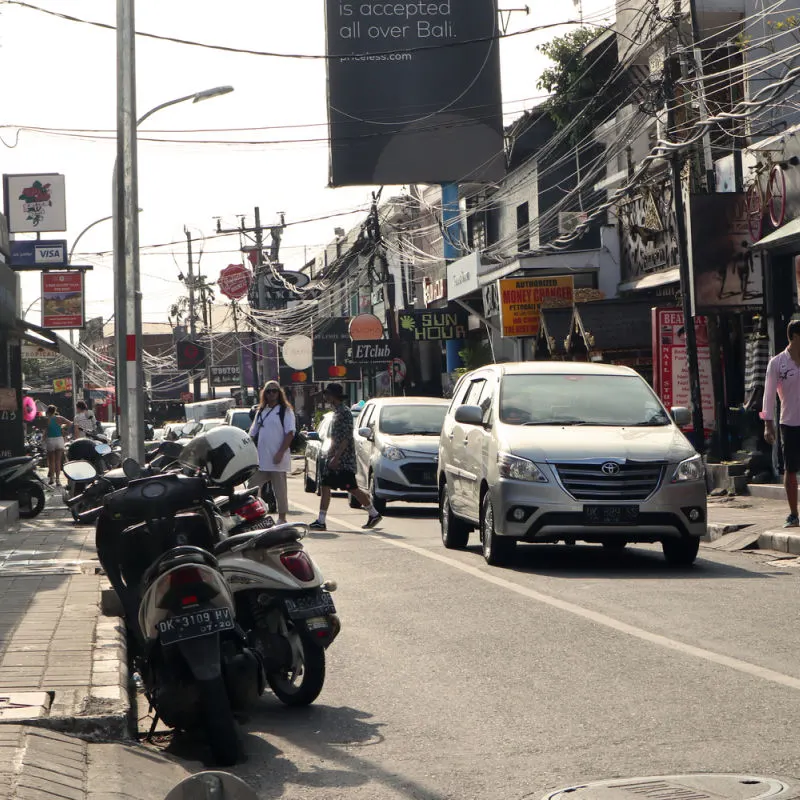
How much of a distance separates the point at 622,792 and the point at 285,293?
5998cm

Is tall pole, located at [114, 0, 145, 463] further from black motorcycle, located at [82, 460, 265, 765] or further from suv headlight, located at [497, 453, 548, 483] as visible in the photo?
black motorcycle, located at [82, 460, 265, 765]

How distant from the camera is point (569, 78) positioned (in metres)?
32.9

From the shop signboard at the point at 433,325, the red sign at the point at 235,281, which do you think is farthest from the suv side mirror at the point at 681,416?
the red sign at the point at 235,281

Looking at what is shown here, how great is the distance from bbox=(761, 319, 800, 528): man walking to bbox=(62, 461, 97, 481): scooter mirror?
8357mm

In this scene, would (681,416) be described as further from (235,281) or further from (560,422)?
→ (235,281)

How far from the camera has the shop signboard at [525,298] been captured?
30.8 meters

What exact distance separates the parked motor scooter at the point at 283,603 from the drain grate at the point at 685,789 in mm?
1882

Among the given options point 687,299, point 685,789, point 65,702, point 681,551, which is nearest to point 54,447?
point 687,299

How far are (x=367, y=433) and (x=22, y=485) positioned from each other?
5.20m

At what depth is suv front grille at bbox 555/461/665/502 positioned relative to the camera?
11.9m

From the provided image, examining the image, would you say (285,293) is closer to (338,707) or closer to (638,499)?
(638,499)

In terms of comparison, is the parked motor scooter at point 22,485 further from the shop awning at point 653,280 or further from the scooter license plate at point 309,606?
the scooter license plate at point 309,606

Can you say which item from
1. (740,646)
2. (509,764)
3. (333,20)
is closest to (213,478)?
(509,764)

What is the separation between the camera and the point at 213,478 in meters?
6.64
